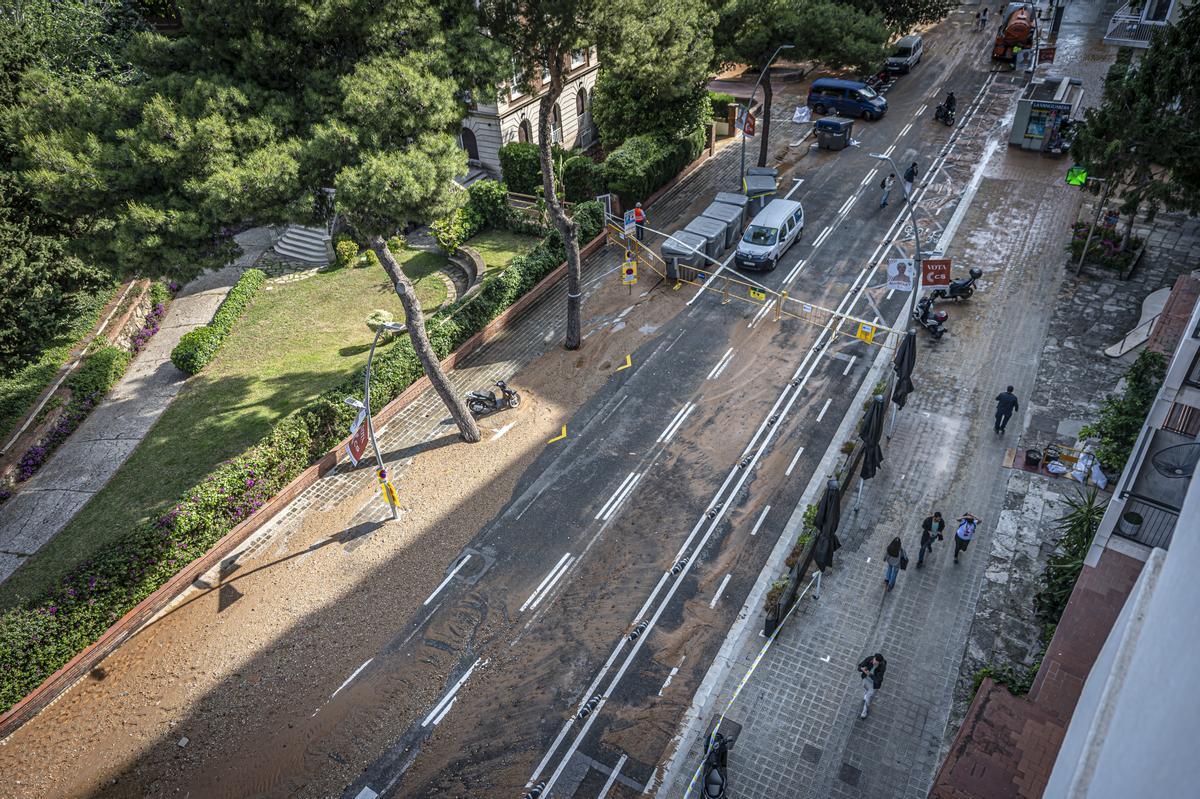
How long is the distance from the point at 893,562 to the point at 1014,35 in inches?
1598

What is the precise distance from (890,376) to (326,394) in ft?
55.7

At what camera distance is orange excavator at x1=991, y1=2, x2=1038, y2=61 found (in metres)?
42.1

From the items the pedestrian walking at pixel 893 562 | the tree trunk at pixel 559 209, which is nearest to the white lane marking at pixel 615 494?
the tree trunk at pixel 559 209

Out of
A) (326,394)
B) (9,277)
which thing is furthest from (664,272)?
(9,277)

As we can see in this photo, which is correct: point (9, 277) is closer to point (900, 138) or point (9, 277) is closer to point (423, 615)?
point (423, 615)

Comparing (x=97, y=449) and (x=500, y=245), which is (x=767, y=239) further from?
(x=97, y=449)

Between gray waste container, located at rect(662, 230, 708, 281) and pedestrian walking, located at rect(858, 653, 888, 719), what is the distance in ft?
55.1

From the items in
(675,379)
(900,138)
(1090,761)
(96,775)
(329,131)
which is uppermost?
(329,131)

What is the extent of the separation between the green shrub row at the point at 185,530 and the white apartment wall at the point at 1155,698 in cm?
1819

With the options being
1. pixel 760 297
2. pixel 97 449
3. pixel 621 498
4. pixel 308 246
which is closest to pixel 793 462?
pixel 621 498

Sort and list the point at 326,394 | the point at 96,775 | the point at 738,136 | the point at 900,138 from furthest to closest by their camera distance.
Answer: the point at 738,136, the point at 900,138, the point at 326,394, the point at 96,775

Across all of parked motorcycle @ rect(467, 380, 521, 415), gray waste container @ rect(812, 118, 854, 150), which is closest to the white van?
gray waste container @ rect(812, 118, 854, 150)

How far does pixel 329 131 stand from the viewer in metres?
15.6

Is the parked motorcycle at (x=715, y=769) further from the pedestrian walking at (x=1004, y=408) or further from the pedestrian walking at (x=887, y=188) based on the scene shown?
the pedestrian walking at (x=887, y=188)
